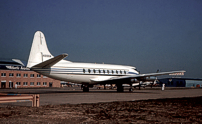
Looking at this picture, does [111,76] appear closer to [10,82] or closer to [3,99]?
[3,99]

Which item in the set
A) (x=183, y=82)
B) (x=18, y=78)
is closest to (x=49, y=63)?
(x=18, y=78)

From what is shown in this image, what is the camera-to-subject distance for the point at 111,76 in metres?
31.6

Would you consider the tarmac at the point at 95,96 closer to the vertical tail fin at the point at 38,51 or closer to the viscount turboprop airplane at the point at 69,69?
the viscount turboprop airplane at the point at 69,69

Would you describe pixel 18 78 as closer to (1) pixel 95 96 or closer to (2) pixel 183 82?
(1) pixel 95 96

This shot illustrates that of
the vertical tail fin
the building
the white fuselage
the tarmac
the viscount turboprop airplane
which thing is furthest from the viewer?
the building

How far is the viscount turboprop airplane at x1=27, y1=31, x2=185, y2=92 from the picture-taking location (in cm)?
2439

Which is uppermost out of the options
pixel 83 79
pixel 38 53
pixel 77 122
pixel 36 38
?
pixel 36 38

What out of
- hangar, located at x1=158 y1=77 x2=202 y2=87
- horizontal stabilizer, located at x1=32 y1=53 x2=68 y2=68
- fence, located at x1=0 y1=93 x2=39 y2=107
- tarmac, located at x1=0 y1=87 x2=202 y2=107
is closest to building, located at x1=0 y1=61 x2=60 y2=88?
tarmac, located at x1=0 y1=87 x2=202 y2=107

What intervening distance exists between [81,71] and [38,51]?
19.3 ft

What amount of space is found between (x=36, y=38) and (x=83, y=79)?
7.73 metres

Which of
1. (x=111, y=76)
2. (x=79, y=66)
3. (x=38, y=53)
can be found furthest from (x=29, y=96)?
(x=111, y=76)

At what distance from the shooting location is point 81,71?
2794cm

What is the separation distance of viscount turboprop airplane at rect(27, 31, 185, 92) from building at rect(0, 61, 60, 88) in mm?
49380

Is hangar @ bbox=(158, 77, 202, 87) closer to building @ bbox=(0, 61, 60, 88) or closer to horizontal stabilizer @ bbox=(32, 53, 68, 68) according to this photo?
building @ bbox=(0, 61, 60, 88)
